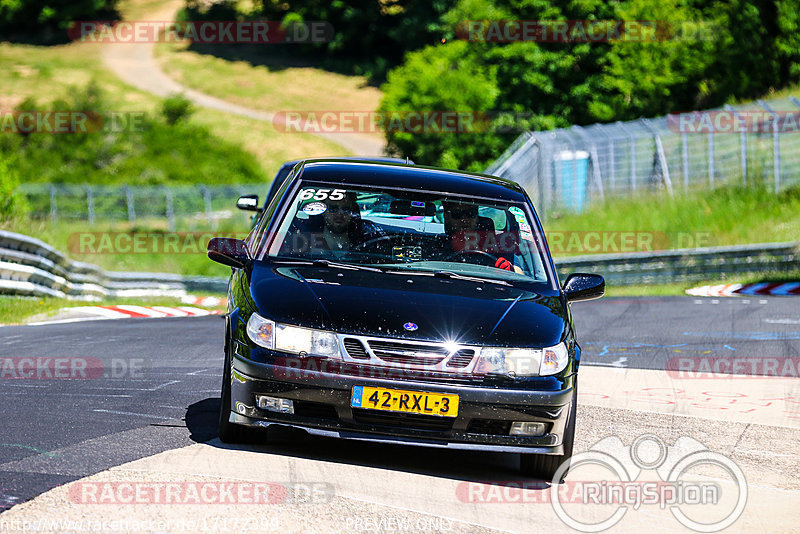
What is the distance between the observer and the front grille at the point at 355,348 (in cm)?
609

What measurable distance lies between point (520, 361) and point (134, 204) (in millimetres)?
37130

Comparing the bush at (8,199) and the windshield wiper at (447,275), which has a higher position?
the windshield wiper at (447,275)

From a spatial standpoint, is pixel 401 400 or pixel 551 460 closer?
pixel 401 400

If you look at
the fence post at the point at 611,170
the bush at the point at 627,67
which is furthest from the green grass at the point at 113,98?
the fence post at the point at 611,170

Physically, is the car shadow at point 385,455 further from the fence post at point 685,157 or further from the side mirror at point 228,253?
the fence post at point 685,157

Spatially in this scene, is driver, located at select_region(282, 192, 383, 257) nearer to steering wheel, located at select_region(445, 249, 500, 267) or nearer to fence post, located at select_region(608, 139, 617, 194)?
steering wheel, located at select_region(445, 249, 500, 267)

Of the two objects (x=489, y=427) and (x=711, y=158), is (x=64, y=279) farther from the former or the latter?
(x=711, y=158)

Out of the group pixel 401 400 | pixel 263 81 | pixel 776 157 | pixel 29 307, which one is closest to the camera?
pixel 401 400

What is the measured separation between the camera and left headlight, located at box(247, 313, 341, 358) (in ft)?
20.1

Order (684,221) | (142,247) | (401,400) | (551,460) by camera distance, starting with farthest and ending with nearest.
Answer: (142,247), (684,221), (551,460), (401,400)

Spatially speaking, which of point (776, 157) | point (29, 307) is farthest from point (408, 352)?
point (776, 157)

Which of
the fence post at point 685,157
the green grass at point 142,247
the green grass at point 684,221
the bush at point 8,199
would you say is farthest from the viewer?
the green grass at point 142,247

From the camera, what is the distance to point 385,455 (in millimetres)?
6840

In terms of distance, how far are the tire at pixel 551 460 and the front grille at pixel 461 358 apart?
691mm
